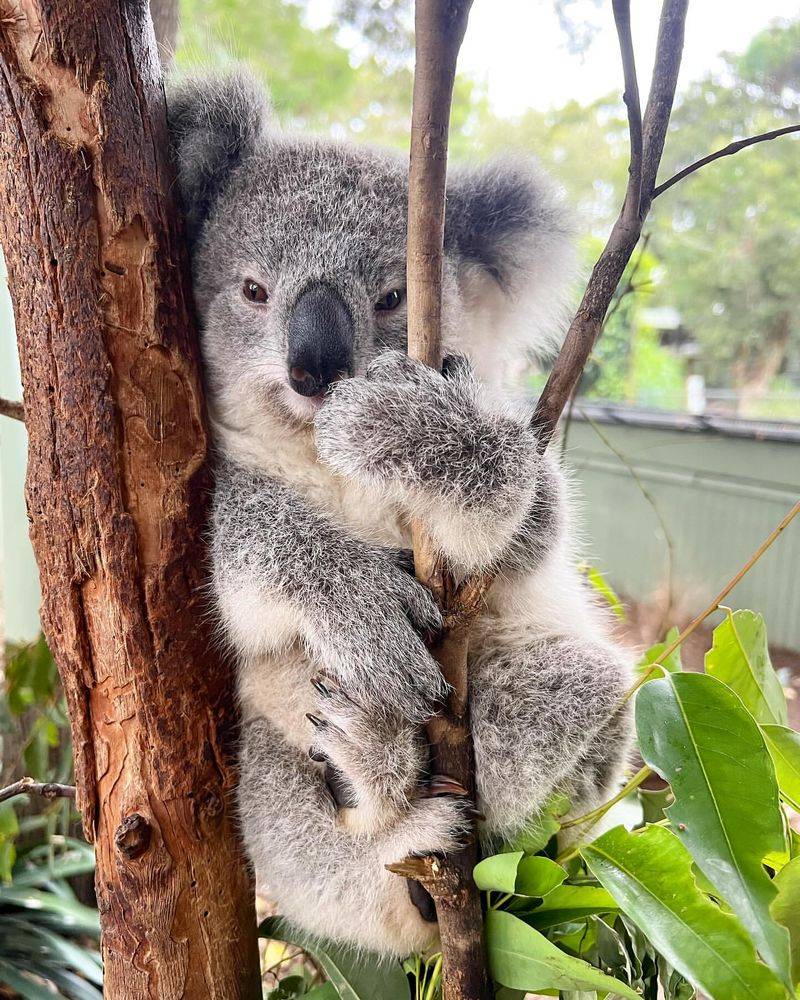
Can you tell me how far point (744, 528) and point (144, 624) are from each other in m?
3.51

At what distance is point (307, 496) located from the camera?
1.33 m

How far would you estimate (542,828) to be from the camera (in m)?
1.15

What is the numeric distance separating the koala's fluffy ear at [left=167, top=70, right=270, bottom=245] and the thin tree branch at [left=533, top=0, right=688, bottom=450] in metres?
0.71

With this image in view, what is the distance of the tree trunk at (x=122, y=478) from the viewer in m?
1.02

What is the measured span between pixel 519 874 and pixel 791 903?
0.38 m

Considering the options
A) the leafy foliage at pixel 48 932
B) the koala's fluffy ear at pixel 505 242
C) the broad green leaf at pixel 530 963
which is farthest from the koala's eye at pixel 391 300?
the leafy foliage at pixel 48 932

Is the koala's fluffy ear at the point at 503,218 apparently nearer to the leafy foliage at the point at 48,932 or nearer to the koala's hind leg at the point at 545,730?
the koala's hind leg at the point at 545,730

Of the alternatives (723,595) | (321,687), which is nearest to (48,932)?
(321,687)

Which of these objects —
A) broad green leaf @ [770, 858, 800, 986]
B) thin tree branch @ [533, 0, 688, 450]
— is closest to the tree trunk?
thin tree branch @ [533, 0, 688, 450]

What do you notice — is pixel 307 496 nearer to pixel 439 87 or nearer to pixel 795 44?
pixel 439 87

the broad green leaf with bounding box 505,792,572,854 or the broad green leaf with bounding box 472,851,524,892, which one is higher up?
the broad green leaf with bounding box 472,851,524,892

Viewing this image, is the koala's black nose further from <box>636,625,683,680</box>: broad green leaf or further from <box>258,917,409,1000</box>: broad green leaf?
<box>258,917,409,1000</box>: broad green leaf

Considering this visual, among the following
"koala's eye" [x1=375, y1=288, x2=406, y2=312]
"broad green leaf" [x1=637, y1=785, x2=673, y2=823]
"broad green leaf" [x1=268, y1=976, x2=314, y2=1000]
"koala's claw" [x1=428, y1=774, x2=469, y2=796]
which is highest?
"koala's eye" [x1=375, y1=288, x2=406, y2=312]

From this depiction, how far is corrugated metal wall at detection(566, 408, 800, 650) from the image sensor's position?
3.63 metres
